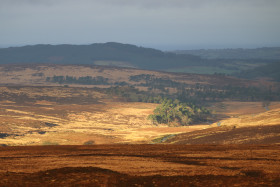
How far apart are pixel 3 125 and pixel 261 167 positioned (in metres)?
43.8

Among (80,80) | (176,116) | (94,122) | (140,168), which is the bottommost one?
(94,122)

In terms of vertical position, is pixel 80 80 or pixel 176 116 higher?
pixel 80 80

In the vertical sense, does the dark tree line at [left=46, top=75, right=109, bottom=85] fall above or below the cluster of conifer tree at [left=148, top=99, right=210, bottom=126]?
above

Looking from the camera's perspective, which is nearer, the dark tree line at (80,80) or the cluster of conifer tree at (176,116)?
the cluster of conifer tree at (176,116)

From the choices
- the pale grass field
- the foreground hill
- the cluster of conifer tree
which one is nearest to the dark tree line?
the pale grass field

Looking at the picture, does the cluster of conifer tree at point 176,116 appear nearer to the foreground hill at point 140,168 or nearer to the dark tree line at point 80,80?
the foreground hill at point 140,168

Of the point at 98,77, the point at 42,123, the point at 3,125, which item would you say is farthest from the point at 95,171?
the point at 98,77

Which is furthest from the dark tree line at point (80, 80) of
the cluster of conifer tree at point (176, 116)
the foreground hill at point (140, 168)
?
the foreground hill at point (140, 168)

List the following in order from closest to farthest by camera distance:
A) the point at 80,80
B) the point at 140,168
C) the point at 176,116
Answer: the point at 140,168 < the point at 176,116 < the point at 80,80

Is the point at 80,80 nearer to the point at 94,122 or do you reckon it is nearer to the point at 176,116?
the point at 176,116

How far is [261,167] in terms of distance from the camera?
13.1 meters

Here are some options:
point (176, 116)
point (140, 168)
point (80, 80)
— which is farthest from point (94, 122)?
point (80, 80)

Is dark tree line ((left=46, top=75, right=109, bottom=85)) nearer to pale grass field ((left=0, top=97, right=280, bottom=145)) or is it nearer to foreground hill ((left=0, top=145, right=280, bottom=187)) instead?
pale grass field ((left=0, top=97, right=280, bottom=145))

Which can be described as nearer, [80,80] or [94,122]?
[94,122]
